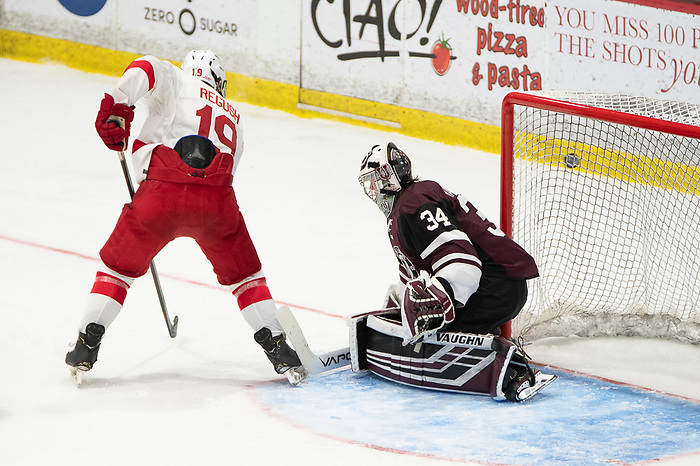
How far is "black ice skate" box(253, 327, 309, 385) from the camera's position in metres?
Answer: 3.40

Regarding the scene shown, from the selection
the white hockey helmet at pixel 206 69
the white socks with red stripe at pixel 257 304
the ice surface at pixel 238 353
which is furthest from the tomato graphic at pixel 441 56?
the white socks with red stripe at pixel 257 304

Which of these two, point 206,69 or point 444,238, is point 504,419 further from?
point 206,69

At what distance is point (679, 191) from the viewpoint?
13.0 feet

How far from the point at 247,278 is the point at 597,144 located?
1.55 metres

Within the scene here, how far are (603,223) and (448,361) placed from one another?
113 centimetres

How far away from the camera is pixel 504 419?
3.08 m

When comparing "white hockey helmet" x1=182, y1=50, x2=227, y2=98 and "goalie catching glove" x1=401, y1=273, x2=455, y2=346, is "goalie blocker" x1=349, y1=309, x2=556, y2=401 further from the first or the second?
"white hockey helmet" x1=182, y1=50, x2=227, y2=98

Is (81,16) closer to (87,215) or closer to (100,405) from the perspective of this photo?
(87,215)

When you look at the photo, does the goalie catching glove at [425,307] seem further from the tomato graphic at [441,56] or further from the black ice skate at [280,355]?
the tomato graphic at [441,56]

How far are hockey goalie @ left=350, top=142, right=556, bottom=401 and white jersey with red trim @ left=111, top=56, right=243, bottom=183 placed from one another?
50 centimetres

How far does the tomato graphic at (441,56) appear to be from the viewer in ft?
22.9

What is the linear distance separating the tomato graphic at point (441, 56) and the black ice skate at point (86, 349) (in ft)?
13.9

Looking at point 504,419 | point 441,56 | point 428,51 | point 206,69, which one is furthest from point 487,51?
point 504,419

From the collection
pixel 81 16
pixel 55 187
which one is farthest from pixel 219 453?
pixel 81 16
